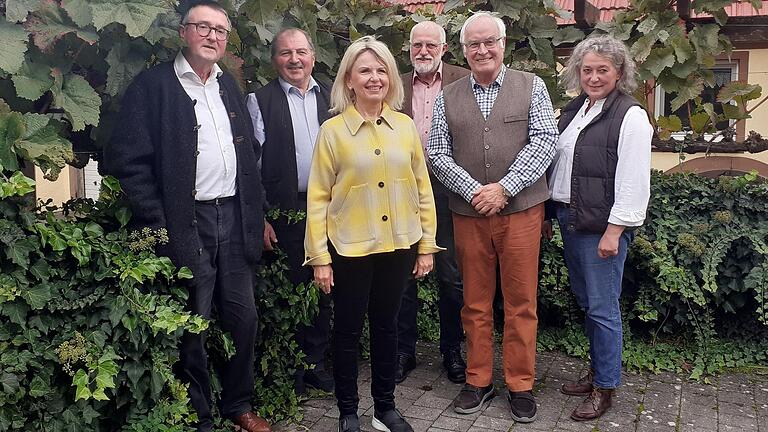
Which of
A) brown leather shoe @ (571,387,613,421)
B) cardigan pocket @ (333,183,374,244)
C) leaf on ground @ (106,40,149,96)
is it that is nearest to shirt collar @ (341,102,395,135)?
cardigan pocket @ (333,183,374,244)

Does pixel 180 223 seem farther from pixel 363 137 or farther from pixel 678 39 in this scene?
pixel 678 39

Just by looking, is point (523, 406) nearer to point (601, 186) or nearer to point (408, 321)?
point (408, 321)

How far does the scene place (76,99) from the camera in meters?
3.13

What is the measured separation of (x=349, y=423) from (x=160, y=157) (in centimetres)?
154

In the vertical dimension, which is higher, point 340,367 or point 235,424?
point 340,367

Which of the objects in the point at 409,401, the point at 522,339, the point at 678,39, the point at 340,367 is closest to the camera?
the point at 340,367

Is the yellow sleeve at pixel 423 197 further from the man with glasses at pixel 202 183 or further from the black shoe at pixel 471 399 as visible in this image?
the black shoe at pixel 471 399

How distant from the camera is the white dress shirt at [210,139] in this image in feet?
10.8

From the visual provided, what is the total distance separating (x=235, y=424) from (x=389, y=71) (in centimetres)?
185

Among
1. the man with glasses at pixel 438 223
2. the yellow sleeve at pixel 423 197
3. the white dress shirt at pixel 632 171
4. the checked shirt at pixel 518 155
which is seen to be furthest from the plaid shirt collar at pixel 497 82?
the white dress shirt at pixel 632 171

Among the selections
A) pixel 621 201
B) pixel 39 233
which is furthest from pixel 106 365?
pixel 621 201

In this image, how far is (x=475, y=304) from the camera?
3928mm

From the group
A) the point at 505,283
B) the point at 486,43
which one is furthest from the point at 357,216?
the point at 486,43

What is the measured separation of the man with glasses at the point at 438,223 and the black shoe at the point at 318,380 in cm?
41
